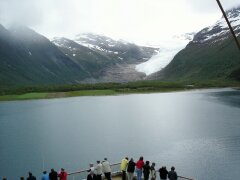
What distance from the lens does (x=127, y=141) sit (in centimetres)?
6644

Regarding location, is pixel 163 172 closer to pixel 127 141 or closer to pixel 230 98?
pixel 127 141

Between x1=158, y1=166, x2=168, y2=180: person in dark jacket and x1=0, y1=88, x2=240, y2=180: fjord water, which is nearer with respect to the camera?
x1=158, y1=166, x2=168, y2=180: person in dark jacket

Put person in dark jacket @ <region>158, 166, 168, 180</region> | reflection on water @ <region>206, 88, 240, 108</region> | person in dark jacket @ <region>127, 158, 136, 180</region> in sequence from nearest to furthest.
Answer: person in dark jacket @ <region>158, 166, 168, 180</region> < person in dark jacket @ <region>127, 158, 136, 180</region> < reflection on water @ <region>206, 88, 240, 108</region>

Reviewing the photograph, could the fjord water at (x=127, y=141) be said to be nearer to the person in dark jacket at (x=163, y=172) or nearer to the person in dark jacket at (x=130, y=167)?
the person in dark jacket at (x=163, y=172)

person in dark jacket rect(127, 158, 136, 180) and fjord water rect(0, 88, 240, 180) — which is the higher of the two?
person in dark jacket rect(127, 158, 136, 180)

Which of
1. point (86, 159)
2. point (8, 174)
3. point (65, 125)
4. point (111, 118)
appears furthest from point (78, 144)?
point (111, 118)

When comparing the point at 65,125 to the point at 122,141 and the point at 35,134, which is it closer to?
the point at 35,134

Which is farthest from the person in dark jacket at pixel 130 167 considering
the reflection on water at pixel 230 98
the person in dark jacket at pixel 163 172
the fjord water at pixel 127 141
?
the reflection on water at pixel 230 98

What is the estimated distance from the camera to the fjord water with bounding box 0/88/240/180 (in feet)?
161

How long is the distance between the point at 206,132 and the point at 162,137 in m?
8.59

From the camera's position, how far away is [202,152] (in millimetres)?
54531

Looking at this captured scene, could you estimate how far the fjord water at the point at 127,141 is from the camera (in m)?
49.2

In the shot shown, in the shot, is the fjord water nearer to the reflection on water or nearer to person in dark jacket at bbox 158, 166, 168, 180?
person in dark jacket at bbox 158, 166, 168, 180

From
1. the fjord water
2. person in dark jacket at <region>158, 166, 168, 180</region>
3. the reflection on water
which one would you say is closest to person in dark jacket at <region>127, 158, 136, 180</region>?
person in dark jacket at <region>158, 166, 168, 180</region>
